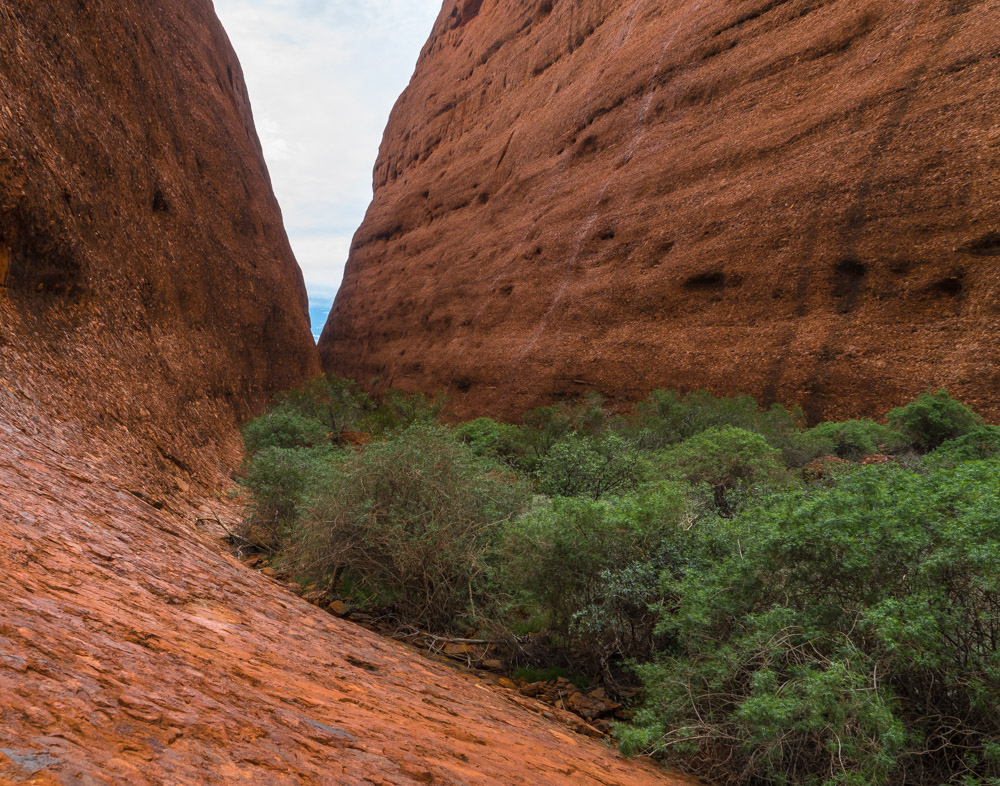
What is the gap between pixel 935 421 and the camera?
10.2 m

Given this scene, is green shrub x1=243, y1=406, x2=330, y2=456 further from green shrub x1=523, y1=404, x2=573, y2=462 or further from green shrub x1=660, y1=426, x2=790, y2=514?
green shrub x1=660, y1=426, x2=790, y2=514

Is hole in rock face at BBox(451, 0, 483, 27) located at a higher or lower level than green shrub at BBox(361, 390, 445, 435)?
higher

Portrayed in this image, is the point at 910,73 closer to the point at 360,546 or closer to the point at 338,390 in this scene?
the point at 360,546

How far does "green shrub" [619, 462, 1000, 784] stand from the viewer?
2.54 m

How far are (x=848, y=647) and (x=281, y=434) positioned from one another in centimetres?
1057

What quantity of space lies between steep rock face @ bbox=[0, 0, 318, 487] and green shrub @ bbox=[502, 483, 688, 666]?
4.16 meters

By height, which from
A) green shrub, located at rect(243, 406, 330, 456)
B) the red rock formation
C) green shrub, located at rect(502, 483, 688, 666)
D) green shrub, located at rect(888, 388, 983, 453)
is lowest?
the red rock formation

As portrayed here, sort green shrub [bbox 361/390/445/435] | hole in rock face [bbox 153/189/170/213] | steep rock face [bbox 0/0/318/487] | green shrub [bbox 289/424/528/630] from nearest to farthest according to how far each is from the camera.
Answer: green shrub [bbox 289/424/528/630], steep rock face [bbox 0/0/318/487], hole in rock face [bbox 153/189/170/213], green shrub [bbox 361/390/445/435]

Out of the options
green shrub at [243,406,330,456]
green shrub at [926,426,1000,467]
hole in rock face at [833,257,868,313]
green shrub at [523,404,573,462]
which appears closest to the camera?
green shrub at [926,426,1000,467]

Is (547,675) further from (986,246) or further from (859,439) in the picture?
(986,246)

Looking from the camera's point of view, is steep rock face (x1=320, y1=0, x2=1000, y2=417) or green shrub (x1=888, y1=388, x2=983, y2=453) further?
steep rock face (x1=320, y1=0, x2=1000, y2=417)

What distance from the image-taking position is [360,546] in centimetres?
534

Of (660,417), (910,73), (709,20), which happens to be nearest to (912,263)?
(910,73)

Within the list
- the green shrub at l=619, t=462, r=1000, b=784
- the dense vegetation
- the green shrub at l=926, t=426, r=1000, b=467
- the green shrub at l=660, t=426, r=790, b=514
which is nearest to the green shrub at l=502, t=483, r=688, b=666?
the dense vegetation
